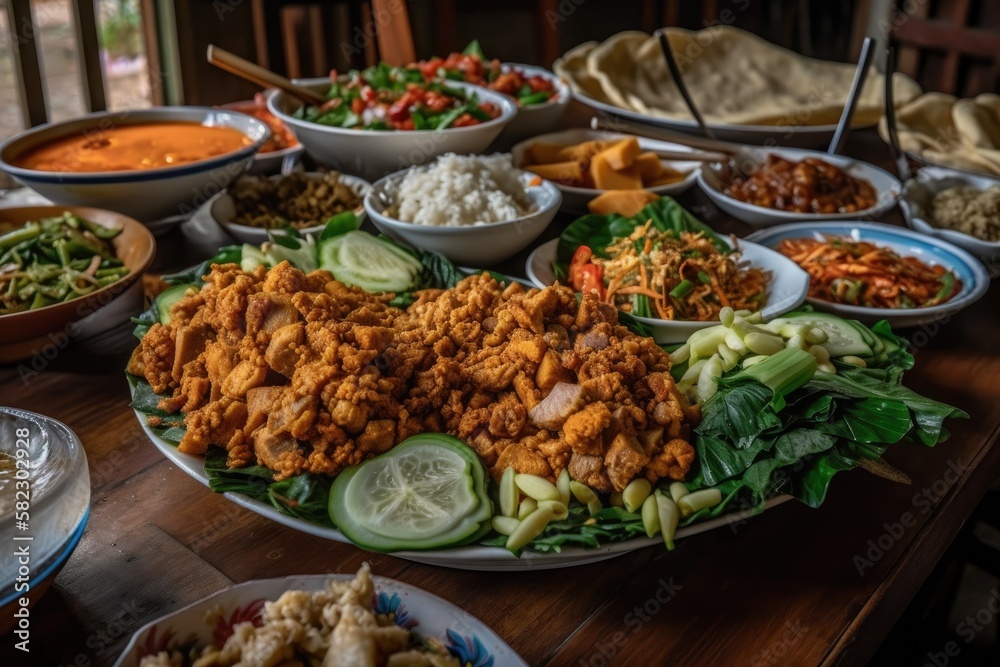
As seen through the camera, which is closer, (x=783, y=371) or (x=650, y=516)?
(x=650, y=516)

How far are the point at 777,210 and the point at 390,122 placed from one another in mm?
1259

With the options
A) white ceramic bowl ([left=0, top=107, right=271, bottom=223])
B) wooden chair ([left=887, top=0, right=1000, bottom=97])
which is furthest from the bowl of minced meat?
wooden chair ([left=887, top=0, right=1000, bottom=97])

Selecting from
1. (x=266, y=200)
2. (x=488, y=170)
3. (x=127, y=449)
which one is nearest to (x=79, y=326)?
(x=127, y=449)

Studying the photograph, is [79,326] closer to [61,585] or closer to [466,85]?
[61,585]

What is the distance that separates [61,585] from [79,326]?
0.85 m

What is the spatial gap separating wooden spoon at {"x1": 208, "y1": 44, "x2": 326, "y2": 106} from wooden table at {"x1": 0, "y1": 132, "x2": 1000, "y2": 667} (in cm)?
142

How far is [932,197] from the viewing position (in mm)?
2639

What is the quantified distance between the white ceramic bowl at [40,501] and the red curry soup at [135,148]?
1336 mm

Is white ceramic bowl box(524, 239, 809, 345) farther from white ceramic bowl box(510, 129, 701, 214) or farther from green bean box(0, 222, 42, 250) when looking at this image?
green bean box(0, 222, 42, 250)

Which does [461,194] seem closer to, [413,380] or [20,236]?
[413,380]

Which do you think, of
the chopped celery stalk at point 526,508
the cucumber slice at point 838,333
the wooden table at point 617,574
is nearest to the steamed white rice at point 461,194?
the cucumber slice at point 838,333

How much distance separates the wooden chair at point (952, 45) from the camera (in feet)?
18.6

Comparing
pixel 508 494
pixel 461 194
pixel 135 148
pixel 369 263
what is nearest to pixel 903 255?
pixel 461 194

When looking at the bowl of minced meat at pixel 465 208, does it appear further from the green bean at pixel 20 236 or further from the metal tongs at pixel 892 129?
the metal tongs at pixel 892 129
